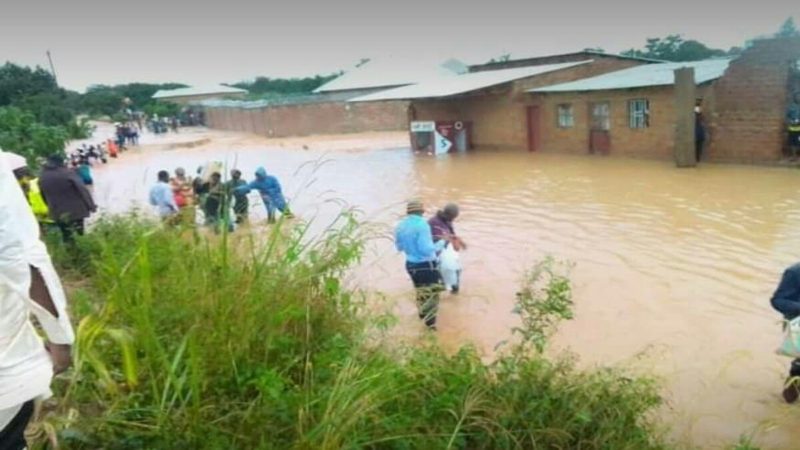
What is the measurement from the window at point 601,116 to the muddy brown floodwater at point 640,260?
6.87 ft

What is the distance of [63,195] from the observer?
28.7 ft

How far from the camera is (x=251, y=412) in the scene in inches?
132

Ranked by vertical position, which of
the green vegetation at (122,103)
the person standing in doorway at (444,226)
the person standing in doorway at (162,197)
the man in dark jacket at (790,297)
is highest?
the green vegetation at (122,103)

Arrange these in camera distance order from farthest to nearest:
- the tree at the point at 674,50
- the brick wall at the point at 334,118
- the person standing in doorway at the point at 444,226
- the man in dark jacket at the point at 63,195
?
the tree at the point at 674,50, the brick wall at the point at 334,118, the man in dark jacket at the point at 63,195, the person standing in doorway at the point at 444,226

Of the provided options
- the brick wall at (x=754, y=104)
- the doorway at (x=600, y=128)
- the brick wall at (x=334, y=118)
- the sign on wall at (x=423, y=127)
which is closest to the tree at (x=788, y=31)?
the brick wall at (x=754, y=104)

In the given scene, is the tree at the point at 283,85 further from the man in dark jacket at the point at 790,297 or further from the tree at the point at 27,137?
the man in dark jacket at the point at 790,297

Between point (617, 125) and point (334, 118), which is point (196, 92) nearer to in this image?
point (334, 118)

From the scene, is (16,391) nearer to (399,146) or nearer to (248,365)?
(248,365)

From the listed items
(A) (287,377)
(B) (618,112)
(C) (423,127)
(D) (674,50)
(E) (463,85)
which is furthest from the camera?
(D) (674,50)

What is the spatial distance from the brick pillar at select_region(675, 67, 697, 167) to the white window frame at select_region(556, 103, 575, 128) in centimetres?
593

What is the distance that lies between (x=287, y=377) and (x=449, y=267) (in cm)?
494

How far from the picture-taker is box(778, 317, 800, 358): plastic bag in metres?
4.72

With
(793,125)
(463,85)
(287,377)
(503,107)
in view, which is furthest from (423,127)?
(287,377)

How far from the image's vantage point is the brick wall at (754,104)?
17.8m
